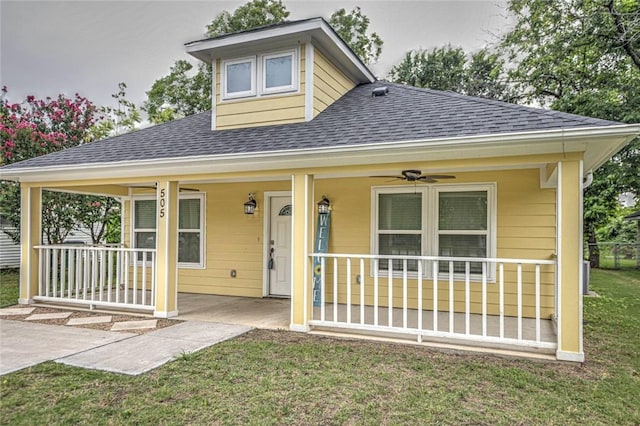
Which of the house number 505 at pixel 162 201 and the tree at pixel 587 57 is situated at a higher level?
the tree at pixel 587 57

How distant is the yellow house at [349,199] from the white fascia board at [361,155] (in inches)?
→ 0.8

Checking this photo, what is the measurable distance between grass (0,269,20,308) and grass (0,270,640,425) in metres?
4.68

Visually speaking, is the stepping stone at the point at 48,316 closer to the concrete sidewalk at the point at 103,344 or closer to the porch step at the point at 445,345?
the concrete sidewalk at the point at 103,344

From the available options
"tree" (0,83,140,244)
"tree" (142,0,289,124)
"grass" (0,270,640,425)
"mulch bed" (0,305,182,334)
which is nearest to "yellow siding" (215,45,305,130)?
"mulch bed" (0,305,182,334)

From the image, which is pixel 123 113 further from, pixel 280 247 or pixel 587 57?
pixel 587 57

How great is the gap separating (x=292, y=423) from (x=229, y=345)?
76.7 inches

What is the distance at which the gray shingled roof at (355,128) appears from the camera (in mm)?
4625

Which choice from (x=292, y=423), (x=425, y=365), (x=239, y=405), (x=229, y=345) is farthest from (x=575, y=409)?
(x=229, y=345)

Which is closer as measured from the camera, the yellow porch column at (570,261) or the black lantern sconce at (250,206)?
the yellow porch column at (570,261)

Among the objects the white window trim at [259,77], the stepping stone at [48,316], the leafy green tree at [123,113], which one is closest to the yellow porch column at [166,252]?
the stepping stone at [48,316]

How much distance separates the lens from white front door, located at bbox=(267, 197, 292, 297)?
7699 mm

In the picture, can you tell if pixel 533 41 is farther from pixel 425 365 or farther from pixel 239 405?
pixel 239 405

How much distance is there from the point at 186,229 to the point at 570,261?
6867 millimetres

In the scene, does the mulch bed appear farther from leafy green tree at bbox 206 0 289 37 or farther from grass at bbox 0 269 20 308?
leafy green tree at bbox 206 0 289 37
